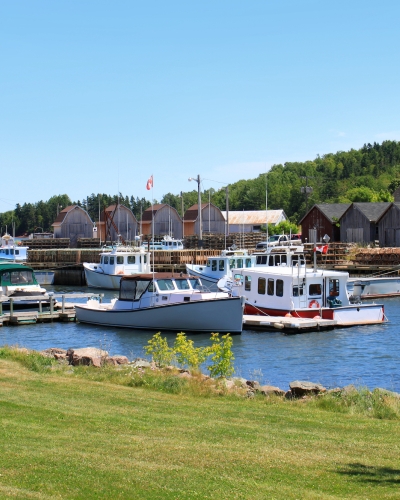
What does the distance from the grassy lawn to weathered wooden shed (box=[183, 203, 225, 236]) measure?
92124mm

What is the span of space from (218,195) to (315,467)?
569ft

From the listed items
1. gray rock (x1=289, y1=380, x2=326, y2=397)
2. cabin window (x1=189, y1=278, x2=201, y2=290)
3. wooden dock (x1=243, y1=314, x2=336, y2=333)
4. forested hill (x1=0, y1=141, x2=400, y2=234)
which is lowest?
wooden dock (x1=243, y1=314, x2=336, y2=333)

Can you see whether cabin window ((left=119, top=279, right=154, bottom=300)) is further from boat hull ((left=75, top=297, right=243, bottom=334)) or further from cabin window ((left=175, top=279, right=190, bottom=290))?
cabin window ((left=175, top=279, right=190, bottom=290))

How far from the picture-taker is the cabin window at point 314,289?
116 feet

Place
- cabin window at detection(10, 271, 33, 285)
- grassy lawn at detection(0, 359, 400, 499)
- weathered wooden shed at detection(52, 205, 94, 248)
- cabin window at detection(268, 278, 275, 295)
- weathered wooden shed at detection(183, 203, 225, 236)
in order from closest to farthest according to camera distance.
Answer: grassy lawn at detection(0, 359, 400, 499) → cabin window at detection(268, 278, 275, 295) → cabin window at detection(10, 271, 33, 285) → weathered wooden shed at detection(183, 203, 225, 236) → weathered wooden shed at detection(52, 205, 94, 248)

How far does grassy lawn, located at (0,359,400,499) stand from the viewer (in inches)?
343

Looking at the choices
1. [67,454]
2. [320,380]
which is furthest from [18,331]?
[67,454]

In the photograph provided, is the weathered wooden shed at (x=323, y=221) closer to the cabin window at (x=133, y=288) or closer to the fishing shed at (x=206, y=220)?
the fishing shed at (x=206, y=220)

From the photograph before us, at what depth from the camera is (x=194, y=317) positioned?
108ft

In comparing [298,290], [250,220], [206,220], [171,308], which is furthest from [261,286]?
[250,220]

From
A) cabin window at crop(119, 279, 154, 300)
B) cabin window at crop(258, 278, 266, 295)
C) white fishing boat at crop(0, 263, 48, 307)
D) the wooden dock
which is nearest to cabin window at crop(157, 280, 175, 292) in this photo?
cabin window at crop(119, 279, 154, 300)

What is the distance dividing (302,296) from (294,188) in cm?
11223

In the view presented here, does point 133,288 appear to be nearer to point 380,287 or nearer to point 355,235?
point 380,287

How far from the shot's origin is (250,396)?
1578cm
